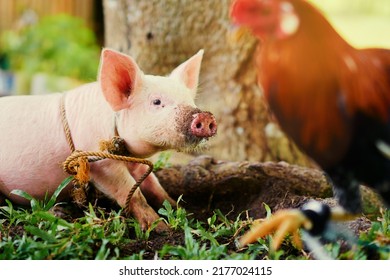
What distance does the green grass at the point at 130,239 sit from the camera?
1.67m

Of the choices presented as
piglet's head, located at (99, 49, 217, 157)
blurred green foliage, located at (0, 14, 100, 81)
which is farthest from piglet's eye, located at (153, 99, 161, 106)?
blurred green foliage, located at (0, 14, 100, 81)

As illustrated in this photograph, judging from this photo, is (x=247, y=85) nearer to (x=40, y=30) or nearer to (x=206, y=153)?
(x=206, y=153)

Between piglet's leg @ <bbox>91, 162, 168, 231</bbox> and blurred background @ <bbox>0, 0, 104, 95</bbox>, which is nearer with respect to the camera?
piglet's leg @ <bbox>91, 162, 168, 231</bbox>

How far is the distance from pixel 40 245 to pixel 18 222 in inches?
9.4

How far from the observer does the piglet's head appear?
69.5 inches

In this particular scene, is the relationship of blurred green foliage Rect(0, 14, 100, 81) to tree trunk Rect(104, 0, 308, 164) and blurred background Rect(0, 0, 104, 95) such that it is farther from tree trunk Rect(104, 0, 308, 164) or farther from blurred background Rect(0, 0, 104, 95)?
tree trunk Rect(104, 0, 308, 164)

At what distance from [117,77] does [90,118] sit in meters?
0.18

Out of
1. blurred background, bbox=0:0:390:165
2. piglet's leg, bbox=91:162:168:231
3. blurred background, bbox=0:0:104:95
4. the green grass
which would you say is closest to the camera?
the green grass

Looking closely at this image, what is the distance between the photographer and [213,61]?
2471 millimetres

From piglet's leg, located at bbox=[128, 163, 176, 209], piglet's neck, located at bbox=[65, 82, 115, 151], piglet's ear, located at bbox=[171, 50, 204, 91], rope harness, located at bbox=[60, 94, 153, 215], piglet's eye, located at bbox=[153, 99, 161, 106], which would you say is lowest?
piglet's leg, located at bbox=[128, 163, 176, 209]

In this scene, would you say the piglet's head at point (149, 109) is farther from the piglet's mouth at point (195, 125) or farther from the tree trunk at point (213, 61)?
the tree trunk at point (213, 61)

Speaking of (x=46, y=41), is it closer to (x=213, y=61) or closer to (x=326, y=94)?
(x=213, y=61)

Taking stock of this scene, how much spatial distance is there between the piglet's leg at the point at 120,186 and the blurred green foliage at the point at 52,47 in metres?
3.04

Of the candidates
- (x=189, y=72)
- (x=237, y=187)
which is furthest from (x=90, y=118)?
(x=237, y=187)
